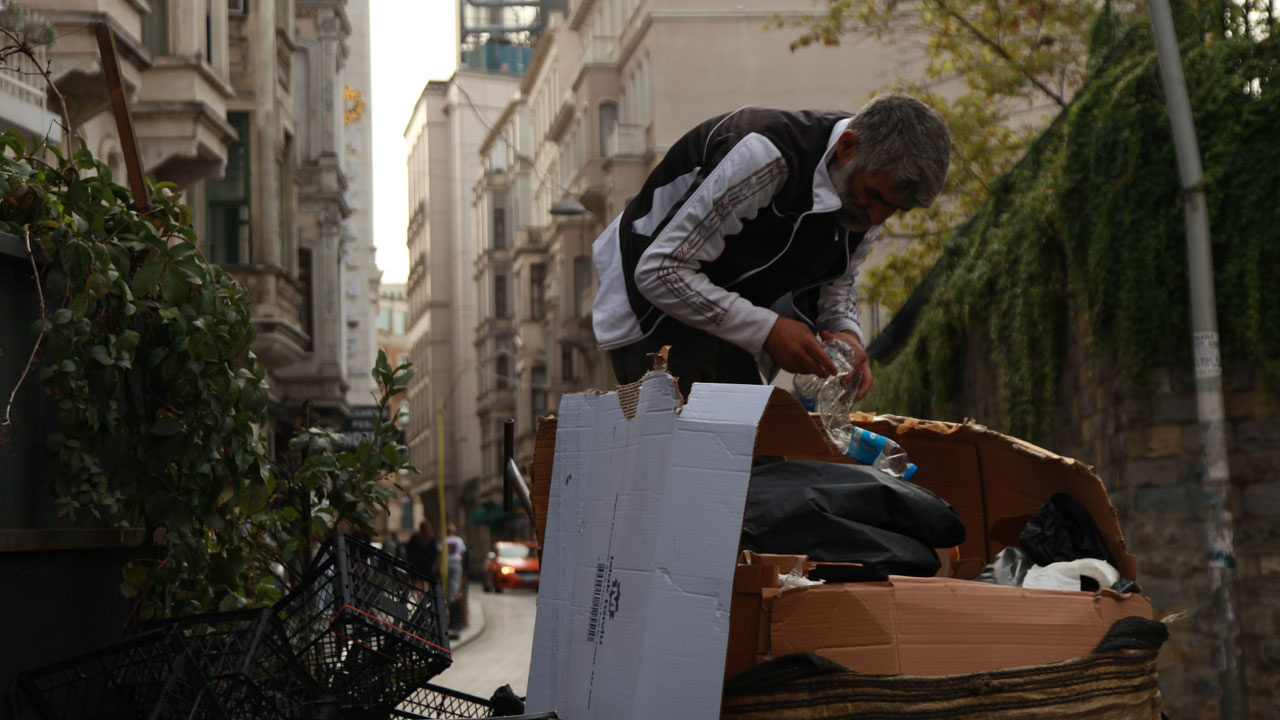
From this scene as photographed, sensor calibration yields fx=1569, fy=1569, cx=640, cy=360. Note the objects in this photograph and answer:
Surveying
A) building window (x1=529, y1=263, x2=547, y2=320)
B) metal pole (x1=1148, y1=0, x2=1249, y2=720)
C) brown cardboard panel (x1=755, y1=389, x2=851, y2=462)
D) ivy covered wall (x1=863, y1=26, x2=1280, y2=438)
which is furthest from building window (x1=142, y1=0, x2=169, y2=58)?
building window (x1=529, y1=263, x2=547, y2=320)

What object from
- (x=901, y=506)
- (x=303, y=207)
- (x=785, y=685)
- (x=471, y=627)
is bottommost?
(x=471, y=627)

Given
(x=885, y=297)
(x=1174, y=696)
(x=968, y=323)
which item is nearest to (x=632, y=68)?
(x=885, y=297)

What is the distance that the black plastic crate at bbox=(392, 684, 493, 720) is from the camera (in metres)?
3.19

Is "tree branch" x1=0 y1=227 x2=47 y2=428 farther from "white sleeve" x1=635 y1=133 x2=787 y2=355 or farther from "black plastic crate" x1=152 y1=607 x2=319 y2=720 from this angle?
"white sleeve" x1=635 y1=133 x2=787 y2=355

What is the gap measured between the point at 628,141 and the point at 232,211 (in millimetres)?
15465

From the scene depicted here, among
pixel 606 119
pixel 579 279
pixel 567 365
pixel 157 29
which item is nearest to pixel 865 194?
pixel 157 29

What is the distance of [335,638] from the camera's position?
2840mm

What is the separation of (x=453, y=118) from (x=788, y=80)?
5492 centimetres

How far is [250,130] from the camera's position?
76.6 feet

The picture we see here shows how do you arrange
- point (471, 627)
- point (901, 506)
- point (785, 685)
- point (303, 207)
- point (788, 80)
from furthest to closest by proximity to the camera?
point (788, 80)
point (303, 207)
point (471, 627)
point (901, 506)
point (785, 685)

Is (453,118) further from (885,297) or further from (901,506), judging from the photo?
(901,506)

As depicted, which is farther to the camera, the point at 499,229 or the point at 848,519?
the point at 499,229

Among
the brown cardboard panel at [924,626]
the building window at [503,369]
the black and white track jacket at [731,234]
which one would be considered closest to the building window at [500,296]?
the building window at [503,369]

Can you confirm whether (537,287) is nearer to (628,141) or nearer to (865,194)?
(628,141)
